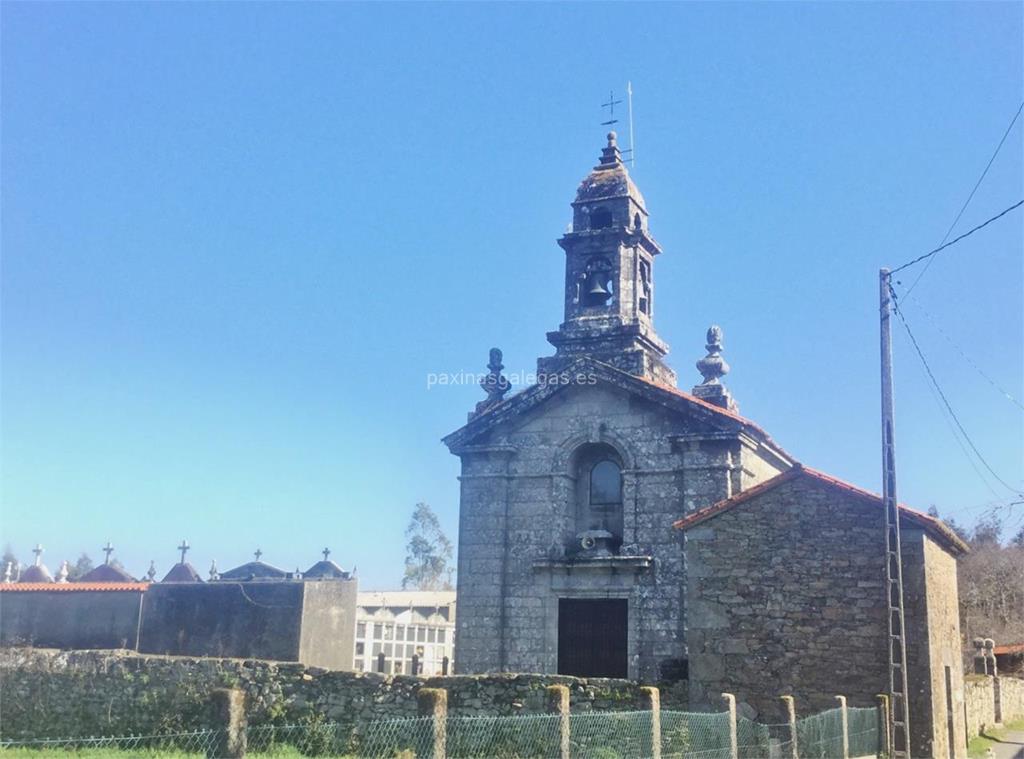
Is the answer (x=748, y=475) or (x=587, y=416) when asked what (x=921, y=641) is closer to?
(x=748, y=475)

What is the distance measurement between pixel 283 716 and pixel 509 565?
6845mm

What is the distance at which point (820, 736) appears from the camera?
13.0 m

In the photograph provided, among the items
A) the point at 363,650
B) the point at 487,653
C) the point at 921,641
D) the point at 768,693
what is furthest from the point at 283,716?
the point at 363,650

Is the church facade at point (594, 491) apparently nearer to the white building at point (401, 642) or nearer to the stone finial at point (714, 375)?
the stone finial at point (714, 375)

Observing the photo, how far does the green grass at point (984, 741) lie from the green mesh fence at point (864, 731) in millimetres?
5500

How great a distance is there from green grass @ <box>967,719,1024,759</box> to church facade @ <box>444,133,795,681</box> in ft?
18.8

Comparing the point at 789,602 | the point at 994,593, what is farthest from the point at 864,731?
the point at 994,593

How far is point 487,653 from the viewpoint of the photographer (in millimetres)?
22250

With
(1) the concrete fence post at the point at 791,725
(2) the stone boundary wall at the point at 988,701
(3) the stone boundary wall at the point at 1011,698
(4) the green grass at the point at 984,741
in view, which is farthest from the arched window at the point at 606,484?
(3) the stone boundary wall at the point at 1011,698

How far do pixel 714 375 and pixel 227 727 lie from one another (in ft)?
64.7

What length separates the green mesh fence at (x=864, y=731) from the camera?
13781mm

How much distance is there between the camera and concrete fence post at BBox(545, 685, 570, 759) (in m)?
8.94

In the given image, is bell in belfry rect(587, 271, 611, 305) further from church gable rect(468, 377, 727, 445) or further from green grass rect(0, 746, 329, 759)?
green grass rect(0, 746, 329, 759)

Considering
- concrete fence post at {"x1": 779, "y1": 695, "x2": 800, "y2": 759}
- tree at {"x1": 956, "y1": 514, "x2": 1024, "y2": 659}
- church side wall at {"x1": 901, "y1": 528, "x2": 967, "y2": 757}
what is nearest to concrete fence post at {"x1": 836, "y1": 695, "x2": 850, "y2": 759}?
concrete fence post at {"x1": 779, "y1": 695, "x2": 800, "y2": 759}
